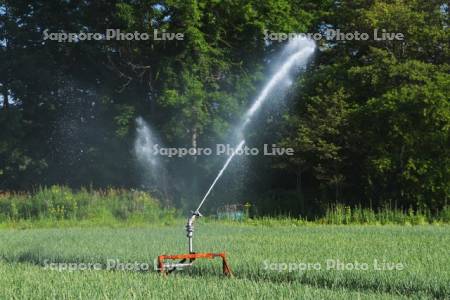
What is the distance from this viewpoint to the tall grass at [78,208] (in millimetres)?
23250

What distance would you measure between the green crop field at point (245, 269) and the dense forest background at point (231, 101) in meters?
10.4

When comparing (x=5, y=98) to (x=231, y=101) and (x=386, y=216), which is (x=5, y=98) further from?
(x=386, y=216)

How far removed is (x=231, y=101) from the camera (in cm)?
2995

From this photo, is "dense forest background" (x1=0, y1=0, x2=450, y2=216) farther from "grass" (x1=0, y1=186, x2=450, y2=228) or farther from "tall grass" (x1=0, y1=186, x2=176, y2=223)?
"tall grass" (x1=0, y1=186, x2=176, y2=223)

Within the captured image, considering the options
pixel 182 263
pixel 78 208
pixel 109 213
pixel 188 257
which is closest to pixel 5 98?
pixel 78 208

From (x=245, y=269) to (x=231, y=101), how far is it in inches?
813

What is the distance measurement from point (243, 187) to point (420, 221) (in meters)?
9.49

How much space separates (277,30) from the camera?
30250 millimetres

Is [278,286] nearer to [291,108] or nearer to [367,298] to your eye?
[367,298]

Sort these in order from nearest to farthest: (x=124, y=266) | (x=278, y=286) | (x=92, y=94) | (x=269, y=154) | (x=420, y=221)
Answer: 1. (x=278, y=286)
2. (x=124, y=266)
3. (x=420, y=221)
4. (x=269, y=154)
5. (x=92, y=94)

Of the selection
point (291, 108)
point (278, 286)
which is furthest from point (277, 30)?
point (278, 286)

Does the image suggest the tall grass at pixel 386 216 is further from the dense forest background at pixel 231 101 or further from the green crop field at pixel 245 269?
the green crop field at pixel 245 269

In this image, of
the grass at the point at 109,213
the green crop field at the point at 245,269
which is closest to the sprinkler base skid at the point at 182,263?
the green crop field at the point at 245,269

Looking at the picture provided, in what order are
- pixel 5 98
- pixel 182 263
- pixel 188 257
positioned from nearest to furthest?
pixel 188 257, pixel 182 263, pixel 5 98
